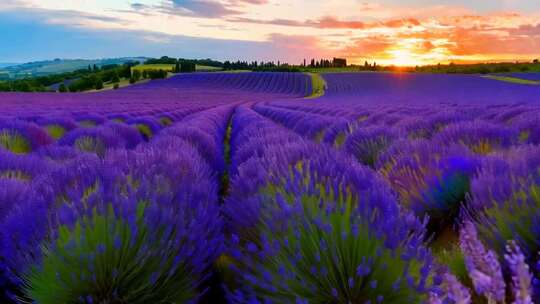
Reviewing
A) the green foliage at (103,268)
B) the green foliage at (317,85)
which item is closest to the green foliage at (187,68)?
the green foliage at (317,85)

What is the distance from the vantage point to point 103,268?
52.5 inches

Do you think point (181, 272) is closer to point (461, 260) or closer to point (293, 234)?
point (293, 234)

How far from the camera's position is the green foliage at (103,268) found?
4.26 ft

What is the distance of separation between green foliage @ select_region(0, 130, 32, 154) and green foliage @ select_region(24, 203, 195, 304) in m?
4.70

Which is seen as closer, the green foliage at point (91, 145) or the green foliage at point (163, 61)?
the green foliage at point (91, 145)

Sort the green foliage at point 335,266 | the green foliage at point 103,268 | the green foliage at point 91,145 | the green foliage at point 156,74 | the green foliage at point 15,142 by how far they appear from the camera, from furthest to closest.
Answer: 1. the green foliage at point 156,74
2. the green foliage at point 15,142
3. the green foliage at point 91,145
4. the green foliage at point 103,268
5. the green foliage at point 335,266

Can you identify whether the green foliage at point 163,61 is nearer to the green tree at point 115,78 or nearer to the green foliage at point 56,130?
the green tree at point 115,78

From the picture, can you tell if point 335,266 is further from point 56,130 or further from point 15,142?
point 56,130


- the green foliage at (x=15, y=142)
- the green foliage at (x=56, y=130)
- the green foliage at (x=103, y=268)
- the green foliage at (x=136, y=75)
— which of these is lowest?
the green foliage at (x=136, y=75)

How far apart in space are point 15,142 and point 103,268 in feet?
16.9

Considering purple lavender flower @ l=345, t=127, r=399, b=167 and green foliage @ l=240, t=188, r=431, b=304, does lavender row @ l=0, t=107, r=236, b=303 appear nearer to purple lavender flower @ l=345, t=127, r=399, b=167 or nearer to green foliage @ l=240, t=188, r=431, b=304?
green foliage @ l=240, t=188, r=431, b=304

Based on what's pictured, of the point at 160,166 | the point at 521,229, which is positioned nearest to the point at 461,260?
the point at 521,229

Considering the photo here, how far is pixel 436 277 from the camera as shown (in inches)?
47.7

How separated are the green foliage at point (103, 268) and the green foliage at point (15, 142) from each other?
15.4ft
